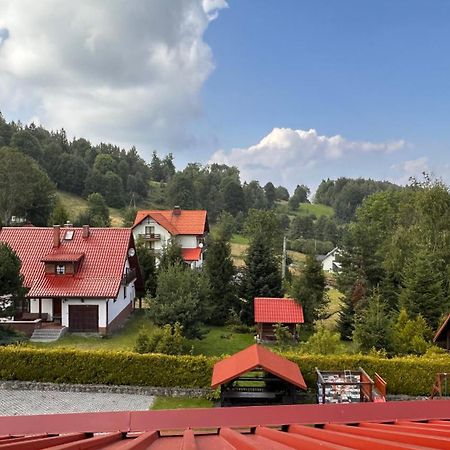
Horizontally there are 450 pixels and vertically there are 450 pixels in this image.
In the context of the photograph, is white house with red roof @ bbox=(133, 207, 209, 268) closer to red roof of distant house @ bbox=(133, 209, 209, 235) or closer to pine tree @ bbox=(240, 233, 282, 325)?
red roof of distant house @ bbox=(133, 209, 209, 235)

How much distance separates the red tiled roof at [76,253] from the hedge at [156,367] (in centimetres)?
628

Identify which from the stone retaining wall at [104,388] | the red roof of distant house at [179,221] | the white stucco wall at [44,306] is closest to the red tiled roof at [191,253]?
the red roof of distant house at [179,221]

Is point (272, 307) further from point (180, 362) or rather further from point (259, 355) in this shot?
point (259, 355)

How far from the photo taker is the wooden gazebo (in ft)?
48.4

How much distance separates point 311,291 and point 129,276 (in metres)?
11.5

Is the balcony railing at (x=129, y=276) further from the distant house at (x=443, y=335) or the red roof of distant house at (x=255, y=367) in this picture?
the distant house at (x=443, y=335)

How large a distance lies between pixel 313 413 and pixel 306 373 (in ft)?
44.4

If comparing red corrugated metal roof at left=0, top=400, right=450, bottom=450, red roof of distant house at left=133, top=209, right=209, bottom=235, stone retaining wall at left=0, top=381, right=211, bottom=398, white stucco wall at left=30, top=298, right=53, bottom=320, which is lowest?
stone retaining wall at left=0, top=381, right=211, bottom=398

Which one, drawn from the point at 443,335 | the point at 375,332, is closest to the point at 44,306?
the point at 375,332

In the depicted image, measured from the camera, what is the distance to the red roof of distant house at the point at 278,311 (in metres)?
26.2

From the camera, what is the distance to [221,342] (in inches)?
1018

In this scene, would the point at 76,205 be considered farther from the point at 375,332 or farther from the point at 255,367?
the point at 255,367

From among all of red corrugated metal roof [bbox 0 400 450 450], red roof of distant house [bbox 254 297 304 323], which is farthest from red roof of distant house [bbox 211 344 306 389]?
red roof of distant house [bbox 254 297 304 323]

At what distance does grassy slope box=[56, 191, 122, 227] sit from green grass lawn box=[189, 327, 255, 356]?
1990 inches
